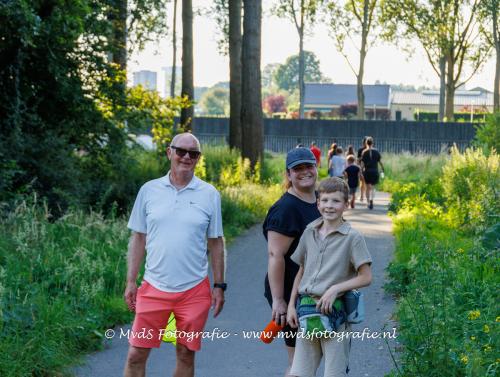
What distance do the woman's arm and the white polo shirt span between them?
593mm

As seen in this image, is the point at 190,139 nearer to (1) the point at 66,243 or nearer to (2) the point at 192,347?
(2) the point at 192,347

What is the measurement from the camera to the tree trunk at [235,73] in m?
28.1

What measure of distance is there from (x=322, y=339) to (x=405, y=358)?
6.11 feet

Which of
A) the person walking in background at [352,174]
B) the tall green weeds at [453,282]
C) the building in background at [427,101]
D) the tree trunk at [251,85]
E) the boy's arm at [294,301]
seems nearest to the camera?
the boy's arm at [294,301]

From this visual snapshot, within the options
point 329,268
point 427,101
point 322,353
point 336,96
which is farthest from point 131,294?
point 427,101

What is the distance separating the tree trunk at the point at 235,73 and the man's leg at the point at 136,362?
21986 millimetres

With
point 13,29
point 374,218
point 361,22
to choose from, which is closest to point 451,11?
point 361,22

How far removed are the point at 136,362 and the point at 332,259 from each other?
1.55m

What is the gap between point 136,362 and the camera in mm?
6410

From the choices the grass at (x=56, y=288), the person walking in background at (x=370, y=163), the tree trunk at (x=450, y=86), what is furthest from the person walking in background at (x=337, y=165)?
the tree trunk at (x=450, y=86)

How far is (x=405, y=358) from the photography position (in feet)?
24.4

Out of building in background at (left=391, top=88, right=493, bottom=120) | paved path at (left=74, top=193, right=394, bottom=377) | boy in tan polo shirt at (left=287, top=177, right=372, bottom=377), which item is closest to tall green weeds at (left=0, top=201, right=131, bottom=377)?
paved path at (left=74, top=193, right=394, bottom=377)

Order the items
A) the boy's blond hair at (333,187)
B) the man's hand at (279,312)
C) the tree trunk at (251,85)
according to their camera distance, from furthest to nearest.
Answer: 1. the tree trunk at (251,85)
2. the man's hand at (279,312)
3. the boy's blond hair at (333,187)

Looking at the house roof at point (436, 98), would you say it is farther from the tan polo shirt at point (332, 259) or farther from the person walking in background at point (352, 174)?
the tan polo shirt at point (332, 259)
